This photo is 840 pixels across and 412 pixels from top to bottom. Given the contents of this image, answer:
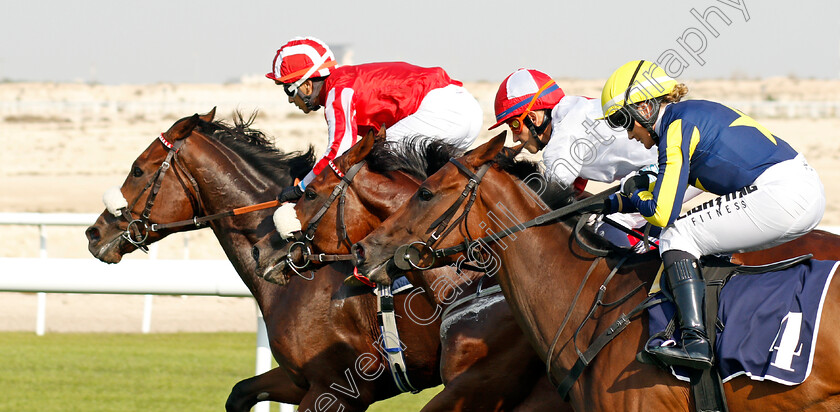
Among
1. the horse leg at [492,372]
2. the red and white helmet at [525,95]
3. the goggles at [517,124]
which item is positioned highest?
the red and white helmet at [525,95]

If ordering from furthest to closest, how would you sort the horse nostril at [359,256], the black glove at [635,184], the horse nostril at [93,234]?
the horse nostril at [93,234] < the horse nostril at [359,256] < the black glove at [635,184]

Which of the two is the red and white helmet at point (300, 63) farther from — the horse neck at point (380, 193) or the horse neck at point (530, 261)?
the horse neck at point (530, 261)

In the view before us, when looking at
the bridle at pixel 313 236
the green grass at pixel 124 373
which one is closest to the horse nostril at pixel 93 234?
the green grass at pixel 124 373

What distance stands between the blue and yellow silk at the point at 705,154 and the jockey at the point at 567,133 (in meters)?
0.77

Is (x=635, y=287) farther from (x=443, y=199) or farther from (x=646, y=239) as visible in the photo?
(x=443, y=199)

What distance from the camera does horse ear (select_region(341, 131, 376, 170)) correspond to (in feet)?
14.5

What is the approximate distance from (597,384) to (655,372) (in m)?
0.20

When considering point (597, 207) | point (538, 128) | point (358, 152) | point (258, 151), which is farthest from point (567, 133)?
point (258, 151)

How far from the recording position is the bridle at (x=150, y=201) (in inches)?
196

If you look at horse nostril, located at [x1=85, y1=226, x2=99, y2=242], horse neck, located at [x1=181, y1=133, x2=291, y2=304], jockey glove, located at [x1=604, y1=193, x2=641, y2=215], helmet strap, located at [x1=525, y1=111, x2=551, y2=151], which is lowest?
jockey glove, located at [x1=604, y1=193, x2=641, y2=215]

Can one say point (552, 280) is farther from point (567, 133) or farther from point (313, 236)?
point (313, 236)

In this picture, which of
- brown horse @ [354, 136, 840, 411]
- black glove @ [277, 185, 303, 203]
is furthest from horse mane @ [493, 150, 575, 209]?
black glove @ [277, 185, 303, 203]

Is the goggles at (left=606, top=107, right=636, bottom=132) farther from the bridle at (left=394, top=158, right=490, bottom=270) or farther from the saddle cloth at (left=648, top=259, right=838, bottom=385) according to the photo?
the saddle cloth at (left=648, top=259, right=838, bottom=385)

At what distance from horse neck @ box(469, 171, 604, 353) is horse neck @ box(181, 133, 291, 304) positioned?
1637 millimetres
